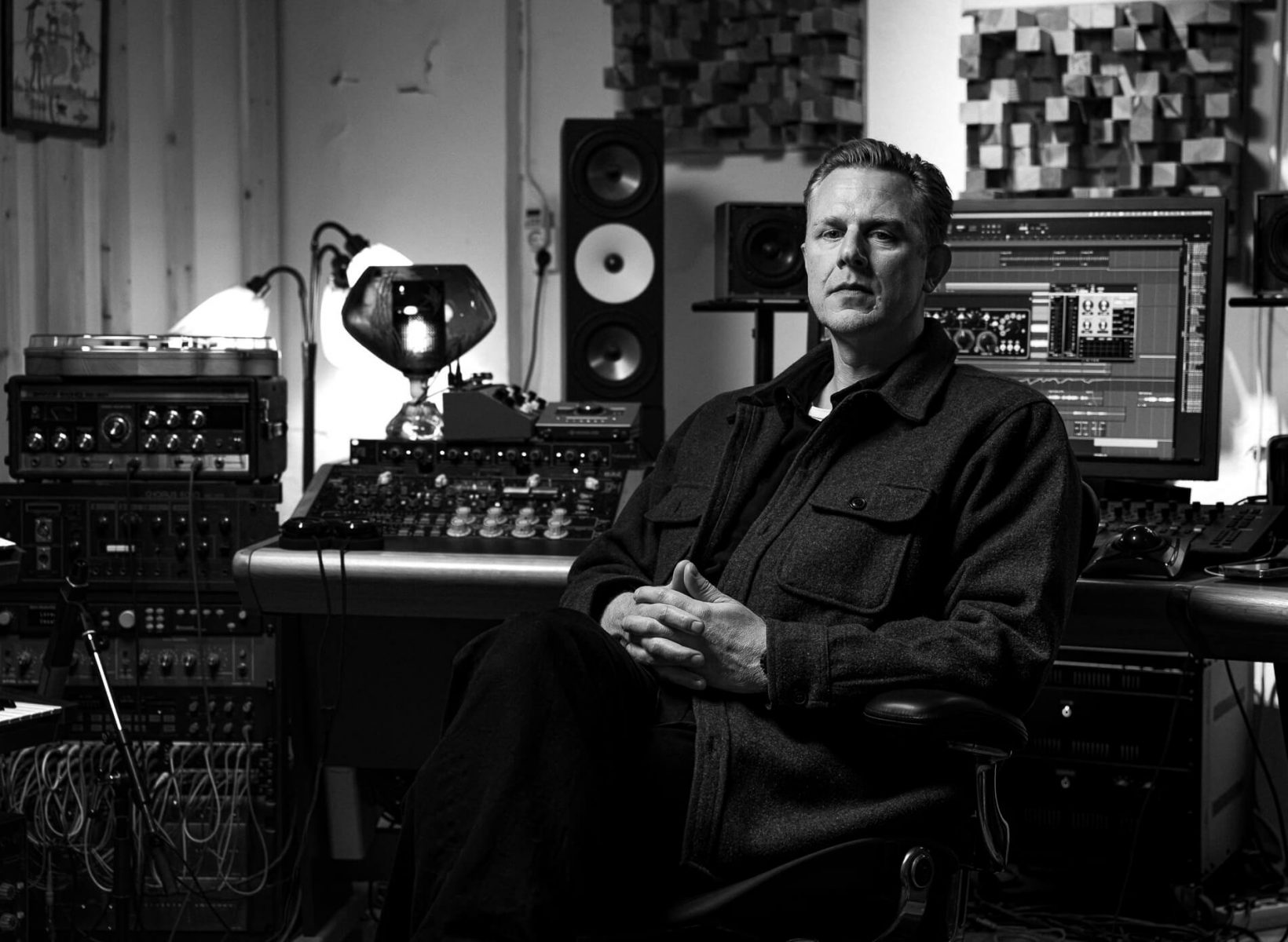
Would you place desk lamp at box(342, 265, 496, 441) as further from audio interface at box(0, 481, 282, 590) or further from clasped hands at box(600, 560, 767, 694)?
clasped hands at box(600, 560, 767, 694)

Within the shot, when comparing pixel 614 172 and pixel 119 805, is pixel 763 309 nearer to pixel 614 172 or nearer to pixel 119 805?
pixel 614 172

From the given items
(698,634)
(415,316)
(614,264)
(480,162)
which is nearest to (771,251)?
(614,264)

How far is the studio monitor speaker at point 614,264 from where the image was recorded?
3.56m

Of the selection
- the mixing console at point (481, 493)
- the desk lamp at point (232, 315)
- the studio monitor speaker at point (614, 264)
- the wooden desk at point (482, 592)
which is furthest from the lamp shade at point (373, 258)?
the wooden desk at point (482, 592)

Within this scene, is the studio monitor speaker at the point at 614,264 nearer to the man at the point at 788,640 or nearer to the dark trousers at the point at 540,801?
the man at the point at 788,640

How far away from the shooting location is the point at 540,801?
5.12 ft

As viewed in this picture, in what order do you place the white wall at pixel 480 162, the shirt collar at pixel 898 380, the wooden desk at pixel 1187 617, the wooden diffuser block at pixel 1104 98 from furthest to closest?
the white wall at pixel 480 162 < the wooden diffuser block at pixel 1104 98 < the wooden desk at pixel 1187 617 < the shirt collar at pixel 898 380

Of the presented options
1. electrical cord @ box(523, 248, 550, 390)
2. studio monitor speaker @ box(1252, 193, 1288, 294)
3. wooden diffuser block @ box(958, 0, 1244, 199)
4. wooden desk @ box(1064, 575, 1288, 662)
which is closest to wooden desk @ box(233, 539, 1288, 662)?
wooden desk @ box(1064, 575, 1288, 662)

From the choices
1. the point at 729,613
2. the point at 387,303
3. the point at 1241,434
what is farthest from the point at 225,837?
the point at 1241,434

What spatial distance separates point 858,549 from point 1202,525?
741 mm

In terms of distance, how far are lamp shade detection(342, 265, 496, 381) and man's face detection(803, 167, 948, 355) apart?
3.88ft

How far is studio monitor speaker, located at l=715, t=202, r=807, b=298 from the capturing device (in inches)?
121

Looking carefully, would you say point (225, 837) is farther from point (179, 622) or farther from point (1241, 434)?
point (1241, 434)

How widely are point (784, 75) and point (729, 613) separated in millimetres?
2315
